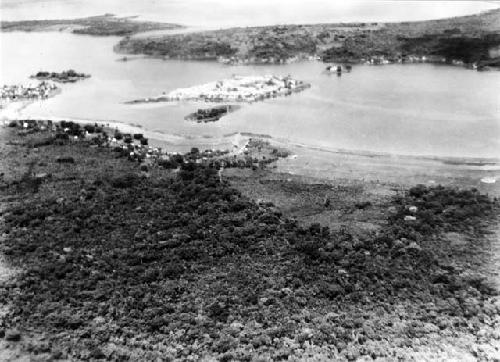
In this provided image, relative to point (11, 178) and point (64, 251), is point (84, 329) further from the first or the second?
point (11, 178)

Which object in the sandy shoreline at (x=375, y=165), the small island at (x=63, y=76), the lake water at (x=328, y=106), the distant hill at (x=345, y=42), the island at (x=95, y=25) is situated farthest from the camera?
the island at (x=95, y=25)

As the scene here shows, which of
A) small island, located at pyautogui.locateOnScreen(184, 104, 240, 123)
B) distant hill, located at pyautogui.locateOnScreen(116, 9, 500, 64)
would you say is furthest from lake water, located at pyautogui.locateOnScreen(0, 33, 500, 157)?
distant hill, located at pyautogui.locateOnScreen(116, 9, 500, 64)

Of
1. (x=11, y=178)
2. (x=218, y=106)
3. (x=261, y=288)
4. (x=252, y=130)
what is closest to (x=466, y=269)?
(x=261, y=288)

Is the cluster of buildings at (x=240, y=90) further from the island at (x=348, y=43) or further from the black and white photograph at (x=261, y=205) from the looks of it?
the island at (x=348, y=43)

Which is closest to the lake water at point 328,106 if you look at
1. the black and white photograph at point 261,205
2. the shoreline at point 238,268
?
the black and white photograph at point 261,205

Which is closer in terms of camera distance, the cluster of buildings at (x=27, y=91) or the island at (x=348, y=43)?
the cluster of buildings at (x=27, y=91)

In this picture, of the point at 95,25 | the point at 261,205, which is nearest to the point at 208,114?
the point at 261,205
